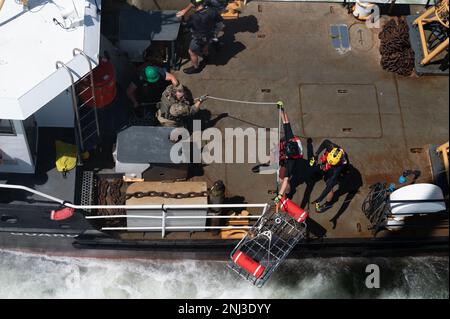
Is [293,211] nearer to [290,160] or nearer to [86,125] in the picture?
[290,160]

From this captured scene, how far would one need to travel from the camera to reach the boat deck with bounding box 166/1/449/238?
9170mm

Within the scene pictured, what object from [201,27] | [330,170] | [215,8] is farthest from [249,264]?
[215,8]

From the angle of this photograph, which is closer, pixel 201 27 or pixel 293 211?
pixel 293 211

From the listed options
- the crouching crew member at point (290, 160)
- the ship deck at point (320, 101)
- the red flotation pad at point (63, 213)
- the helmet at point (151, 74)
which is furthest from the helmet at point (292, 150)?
the red flotation pad at point (63, 213)

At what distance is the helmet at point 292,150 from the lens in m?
8.49

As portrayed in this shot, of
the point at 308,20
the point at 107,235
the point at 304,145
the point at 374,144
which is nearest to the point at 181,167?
the point at 107,235

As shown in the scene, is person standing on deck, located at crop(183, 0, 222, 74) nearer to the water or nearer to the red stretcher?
the red stretcher

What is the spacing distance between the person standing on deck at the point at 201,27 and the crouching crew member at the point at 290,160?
5.67 feet

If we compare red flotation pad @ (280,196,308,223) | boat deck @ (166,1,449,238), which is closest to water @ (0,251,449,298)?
boat deck @ (166,1,449,238)

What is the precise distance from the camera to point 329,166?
8508 millimetres

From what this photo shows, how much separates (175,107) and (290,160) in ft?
6.33

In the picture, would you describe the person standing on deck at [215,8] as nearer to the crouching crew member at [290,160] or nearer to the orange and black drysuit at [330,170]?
the crouching crew member at [290,160]

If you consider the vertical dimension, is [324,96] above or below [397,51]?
below
